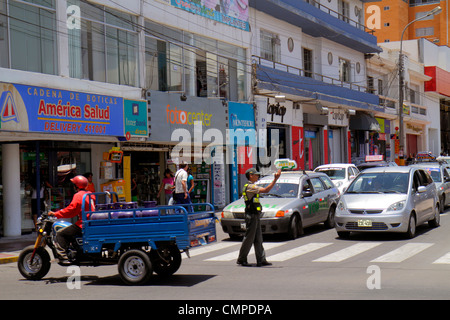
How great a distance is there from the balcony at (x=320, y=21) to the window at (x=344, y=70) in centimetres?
105

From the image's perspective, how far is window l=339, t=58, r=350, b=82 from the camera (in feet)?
118

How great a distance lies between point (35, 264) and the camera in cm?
997

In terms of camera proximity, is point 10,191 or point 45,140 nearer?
point 10,191

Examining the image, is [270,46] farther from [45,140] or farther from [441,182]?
[45,140]

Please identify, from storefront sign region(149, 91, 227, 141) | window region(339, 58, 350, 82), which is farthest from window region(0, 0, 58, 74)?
window region(339, 58, 350, 82)

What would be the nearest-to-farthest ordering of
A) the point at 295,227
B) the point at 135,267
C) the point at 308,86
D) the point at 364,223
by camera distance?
the point at 135,267, the point at 364,223, the point at 295,227, the point at 308,86

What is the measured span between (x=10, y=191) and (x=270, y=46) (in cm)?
1613

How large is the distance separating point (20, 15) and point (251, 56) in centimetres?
1239

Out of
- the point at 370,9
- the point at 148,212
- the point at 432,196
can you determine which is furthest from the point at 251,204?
the point at 370,9

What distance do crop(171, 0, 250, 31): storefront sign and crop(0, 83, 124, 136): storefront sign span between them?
19.0ft

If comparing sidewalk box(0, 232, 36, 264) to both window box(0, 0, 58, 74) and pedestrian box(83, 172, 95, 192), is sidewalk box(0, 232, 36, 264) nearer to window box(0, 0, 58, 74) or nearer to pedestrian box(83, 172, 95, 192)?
pedestrian box(83, 172, 95, 192)

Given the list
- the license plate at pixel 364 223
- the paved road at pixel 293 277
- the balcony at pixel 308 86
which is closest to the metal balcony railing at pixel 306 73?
the balcony at pixel 308 86

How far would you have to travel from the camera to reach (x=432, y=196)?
16047mm

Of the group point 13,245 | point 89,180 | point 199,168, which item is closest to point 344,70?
point 199,168
